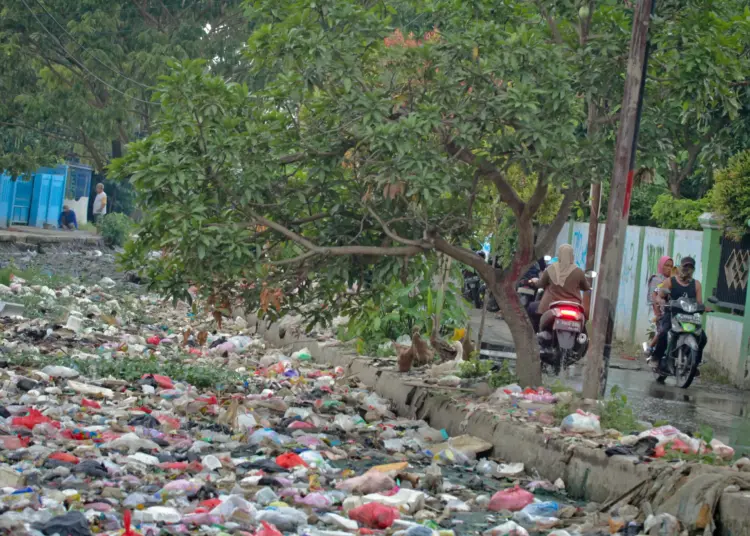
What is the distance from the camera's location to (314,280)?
9836 millimetres

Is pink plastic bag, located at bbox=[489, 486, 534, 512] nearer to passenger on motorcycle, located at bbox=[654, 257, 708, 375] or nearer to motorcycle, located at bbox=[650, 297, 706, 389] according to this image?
motorcycle, located at bbox=[650, 297, 706, 389]

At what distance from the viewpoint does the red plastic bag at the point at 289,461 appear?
284 inches

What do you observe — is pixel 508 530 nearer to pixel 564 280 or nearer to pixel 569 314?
pixel 569 314

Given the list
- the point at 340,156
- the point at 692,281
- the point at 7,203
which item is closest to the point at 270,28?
the point at 340,156

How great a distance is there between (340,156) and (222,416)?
224 centimetres

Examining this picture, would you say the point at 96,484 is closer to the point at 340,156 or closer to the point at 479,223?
the point at 340,156

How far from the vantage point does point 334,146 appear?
29.0 feet

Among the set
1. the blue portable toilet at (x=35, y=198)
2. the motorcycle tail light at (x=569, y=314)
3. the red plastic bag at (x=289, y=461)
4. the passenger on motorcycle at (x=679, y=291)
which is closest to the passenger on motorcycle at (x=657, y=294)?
the passenger on motorcycle at (x=679, y=291)

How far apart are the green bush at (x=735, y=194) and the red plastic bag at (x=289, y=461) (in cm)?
836

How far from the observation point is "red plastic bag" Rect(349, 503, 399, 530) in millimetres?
5949

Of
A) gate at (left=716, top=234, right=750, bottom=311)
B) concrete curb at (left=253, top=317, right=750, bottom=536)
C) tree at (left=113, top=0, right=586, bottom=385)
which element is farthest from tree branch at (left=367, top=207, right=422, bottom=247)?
gate at (left=716, top=234, right=750, bottom=311)

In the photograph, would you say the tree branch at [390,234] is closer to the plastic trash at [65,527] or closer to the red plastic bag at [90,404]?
the red plastic bag at [90,404]

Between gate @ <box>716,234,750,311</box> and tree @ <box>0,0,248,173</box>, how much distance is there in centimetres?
1979

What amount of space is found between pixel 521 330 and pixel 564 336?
7.84ft
